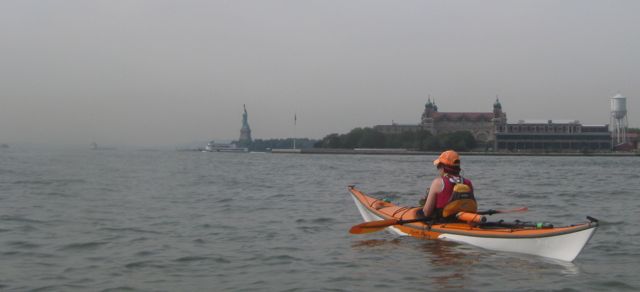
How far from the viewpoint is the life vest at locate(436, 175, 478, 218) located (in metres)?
12.2

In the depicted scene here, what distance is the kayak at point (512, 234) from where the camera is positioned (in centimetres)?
1041

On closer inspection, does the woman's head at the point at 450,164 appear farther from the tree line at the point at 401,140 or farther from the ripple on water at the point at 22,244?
the tree line at the point at 401,140

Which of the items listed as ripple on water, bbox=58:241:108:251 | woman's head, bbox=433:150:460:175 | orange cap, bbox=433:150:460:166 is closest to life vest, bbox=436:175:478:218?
woman's head, bbox=433:150:460:175

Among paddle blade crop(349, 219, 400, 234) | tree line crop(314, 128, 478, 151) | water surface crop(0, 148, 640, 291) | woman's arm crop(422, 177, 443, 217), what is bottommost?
water surface crop(0, 148, 640, 291)

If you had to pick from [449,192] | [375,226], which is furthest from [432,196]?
[375,226]

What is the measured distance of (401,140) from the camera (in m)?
173

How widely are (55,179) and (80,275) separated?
23.8 meters

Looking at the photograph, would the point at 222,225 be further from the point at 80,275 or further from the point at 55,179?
the point at 55,179

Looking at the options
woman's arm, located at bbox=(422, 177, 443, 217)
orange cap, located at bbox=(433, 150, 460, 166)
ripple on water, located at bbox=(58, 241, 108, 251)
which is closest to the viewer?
woman's arm, located at bbox=(422, 177, 443, 217)

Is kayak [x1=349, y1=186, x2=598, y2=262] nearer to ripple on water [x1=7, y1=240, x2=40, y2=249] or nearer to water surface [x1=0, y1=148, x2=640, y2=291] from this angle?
water surface [x1=0, y1=148, x2=640, y2=291]

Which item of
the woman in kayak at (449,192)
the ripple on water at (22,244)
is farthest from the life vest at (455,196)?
the ripple on water at (22,244)

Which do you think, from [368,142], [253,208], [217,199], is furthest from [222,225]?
[368,142]

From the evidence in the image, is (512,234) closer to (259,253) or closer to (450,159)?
(450,159)

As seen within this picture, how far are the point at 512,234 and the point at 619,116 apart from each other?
16459 cm
